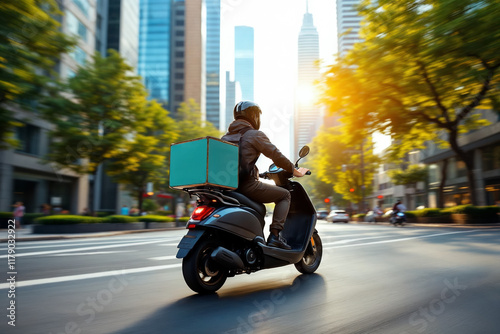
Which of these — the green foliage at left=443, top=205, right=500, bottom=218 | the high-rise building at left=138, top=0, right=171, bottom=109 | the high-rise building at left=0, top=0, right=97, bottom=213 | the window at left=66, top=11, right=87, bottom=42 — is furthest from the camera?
the high-rise building at left=138, top=0, right=171, bottom=109

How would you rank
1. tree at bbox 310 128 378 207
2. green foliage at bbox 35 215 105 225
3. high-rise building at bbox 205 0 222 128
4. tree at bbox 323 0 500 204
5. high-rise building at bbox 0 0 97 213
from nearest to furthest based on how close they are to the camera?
tree at bbox 323 0 500 204 → green foliage at bbox 35 215 105 225 → high-rise building at bbox 0 0 97 213 → tree at bbox 310 128 378 207 → high-rise building at bbox 205 0 222 128

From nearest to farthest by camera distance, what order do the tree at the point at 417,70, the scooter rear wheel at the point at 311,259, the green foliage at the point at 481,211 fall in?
the scooter rear wheel at the point at 311,259 < the tree at the point at 417,70 < the green foliage at the point at 481,211

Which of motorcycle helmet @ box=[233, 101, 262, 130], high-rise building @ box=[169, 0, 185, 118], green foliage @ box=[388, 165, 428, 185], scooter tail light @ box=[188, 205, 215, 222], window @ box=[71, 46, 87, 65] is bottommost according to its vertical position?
scooter tail light @ box=[188, 205, 215, 222]

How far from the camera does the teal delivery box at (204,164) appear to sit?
344 centimetres

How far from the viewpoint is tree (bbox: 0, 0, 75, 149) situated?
A: 1034cm

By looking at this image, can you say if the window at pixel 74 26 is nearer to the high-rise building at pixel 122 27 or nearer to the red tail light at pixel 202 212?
the high-rise building at pixel 122 27

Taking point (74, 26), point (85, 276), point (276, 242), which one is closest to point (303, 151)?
point (276, 242)

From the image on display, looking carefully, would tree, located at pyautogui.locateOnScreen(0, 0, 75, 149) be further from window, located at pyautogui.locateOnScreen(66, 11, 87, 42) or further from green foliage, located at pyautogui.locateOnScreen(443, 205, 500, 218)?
window, located at pyautogui.locateOnScreen(66, 11, 87, 42)

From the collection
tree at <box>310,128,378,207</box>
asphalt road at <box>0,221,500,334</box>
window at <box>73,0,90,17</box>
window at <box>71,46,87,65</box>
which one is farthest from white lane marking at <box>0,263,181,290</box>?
tree at <box>310,128,378,207</box>

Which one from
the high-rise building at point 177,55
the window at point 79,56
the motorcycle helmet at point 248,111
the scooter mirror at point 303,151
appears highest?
the high-rise building at point 177,55

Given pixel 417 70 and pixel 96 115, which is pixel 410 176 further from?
pixel 96 115

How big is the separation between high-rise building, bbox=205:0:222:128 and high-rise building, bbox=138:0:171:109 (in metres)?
48.2

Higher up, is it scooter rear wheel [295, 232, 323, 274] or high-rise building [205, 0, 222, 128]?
high-rise building [205, 0, 222, 128]

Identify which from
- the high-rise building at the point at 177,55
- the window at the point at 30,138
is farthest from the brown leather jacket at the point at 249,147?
the high-rise building at the point at 177,55
